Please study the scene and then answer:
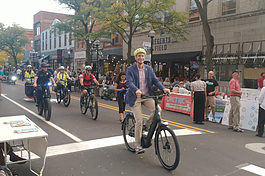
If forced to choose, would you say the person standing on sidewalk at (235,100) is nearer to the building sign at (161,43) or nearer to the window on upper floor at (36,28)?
the building sign at (161,43)

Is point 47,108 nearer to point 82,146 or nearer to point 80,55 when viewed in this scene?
point 82,146

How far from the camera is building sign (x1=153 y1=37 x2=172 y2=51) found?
955 inches

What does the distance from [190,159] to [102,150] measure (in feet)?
6.41

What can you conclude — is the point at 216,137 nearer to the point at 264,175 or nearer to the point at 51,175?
the point at 264,175

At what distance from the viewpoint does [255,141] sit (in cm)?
680

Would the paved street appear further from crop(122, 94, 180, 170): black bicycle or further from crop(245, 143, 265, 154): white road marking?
crop(122, 94, 180, 170): black bicycle

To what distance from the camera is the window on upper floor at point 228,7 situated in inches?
737

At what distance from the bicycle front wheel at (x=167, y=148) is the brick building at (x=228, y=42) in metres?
14.5

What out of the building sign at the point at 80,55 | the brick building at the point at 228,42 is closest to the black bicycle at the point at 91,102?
the brick building at the point at 228,42

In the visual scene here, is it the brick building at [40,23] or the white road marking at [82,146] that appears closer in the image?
the white road marking at [82,146]

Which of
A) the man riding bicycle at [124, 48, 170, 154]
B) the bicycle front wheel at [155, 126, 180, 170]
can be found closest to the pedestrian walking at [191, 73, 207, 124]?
the man riding bicycle at [124, 48, 170, 154]

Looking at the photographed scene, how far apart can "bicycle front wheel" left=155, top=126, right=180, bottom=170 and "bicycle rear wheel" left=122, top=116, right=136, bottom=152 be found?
2.75 ft

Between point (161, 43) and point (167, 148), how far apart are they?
2167 centimetres

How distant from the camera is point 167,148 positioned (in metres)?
4.29
